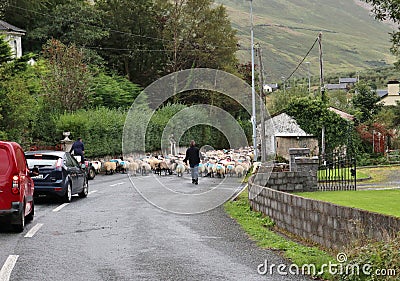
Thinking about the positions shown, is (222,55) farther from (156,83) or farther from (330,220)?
(330,220)

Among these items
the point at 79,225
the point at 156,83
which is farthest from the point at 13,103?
the point at 156,83

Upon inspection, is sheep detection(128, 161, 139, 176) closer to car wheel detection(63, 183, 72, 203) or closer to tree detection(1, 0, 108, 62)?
car wheel detection(63, 183, 72, 203)

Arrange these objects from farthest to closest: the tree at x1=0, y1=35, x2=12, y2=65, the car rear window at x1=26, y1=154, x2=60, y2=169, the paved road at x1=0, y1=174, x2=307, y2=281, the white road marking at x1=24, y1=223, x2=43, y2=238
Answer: the tree at x1=0, y1=35, x2=12, y2=65 < the car rear window at x1=26, y1=154, x2=60, y2=169 < the white road marking at x1=24, y1=223, x2=43, y2=238 < the paved road at x1=0, y1=174, x2=307, y2=281

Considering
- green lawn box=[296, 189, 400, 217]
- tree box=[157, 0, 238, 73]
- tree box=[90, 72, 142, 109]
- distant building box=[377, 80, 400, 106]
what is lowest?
green lawn box=[296, 189, 400, 217]

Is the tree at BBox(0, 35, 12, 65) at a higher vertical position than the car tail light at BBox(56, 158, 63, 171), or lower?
higher

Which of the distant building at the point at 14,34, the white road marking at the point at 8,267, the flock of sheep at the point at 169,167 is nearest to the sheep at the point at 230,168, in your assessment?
the flock of sheep at the point at 169,167

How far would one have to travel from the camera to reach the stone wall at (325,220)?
10.7 metres

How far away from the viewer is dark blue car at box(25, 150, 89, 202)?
21.0 m

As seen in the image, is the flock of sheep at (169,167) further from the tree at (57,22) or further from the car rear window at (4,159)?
the tree at (57,22)

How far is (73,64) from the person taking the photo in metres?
47.1

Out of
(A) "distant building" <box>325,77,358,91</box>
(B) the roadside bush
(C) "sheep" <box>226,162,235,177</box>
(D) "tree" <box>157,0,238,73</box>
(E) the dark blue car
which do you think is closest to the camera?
(E) the dark blue car

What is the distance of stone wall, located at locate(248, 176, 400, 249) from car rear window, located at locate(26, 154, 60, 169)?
6.74 m

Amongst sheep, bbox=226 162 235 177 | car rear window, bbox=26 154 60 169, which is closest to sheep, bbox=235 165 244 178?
sheep, bbox=226 162 235 177

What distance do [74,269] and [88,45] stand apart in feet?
197
